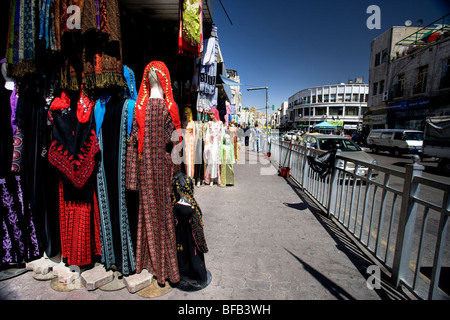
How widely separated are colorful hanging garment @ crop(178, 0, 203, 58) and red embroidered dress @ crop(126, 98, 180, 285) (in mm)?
1873

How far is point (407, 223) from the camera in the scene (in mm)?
2225

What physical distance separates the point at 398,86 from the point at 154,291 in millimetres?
27895

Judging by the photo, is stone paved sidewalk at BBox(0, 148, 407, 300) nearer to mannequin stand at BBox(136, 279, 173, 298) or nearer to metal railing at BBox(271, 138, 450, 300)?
mannequin stand at BBox(136, 279, 173, 298)

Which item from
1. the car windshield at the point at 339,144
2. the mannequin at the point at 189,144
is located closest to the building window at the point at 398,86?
the car windshield at the point at 339,144

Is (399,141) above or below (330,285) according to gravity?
above

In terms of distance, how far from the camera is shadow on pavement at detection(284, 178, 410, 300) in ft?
7.25

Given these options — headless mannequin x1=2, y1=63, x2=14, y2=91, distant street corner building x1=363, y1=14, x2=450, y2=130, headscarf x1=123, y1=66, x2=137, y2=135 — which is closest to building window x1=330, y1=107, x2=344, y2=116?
distant street corner building x1=363, y1=14, x2=450, y2=130

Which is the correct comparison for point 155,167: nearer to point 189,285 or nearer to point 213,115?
point 189,285

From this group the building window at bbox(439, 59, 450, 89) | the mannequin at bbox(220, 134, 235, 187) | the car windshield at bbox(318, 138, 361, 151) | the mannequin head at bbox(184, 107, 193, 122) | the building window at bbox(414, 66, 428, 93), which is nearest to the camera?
the mannequin head at bbox(184, 107, 193, 122)

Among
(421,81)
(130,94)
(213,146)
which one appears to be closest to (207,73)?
(213,146)

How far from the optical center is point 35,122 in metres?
2.38

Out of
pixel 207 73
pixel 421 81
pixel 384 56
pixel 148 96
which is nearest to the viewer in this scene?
pixel 148 96

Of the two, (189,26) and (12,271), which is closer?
(12,271)
